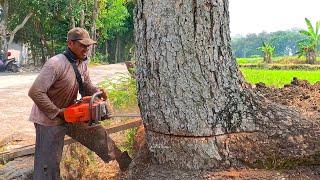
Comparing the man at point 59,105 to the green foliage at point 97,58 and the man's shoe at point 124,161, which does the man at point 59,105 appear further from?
the green foliage at point 97,58

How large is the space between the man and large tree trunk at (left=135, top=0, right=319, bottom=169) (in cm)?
60

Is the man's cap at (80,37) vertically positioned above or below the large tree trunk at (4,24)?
below

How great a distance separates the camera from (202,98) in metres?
2.96

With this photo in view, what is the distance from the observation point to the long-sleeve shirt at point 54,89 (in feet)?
10.5

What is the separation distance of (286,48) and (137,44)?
10662 cm

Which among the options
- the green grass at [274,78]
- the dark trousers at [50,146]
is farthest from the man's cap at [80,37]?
the green grass at [274,78]

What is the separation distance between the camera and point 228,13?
9.99ft

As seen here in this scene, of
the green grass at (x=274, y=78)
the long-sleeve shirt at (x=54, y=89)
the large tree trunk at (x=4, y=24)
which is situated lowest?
the green grass at (x=274, y=78)

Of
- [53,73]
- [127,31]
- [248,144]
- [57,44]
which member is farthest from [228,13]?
[127,31]

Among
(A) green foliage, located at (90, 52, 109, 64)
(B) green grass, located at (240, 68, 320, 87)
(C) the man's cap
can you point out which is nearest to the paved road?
(C) the man's cap

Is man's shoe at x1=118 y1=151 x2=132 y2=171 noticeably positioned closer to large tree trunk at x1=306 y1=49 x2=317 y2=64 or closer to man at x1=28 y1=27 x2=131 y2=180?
man at x1=28 y1=27 x2=131 y2=180

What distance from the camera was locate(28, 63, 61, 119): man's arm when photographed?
3.20 meters

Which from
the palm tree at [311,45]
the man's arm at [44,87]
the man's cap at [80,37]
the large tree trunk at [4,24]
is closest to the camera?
the man's arm at [44,87]

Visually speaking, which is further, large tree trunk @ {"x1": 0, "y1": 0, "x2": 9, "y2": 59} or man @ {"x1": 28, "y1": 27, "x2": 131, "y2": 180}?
large tree trunk @ {"x1": 0, "y1": 0, "x2": 9, "y2": 59}
